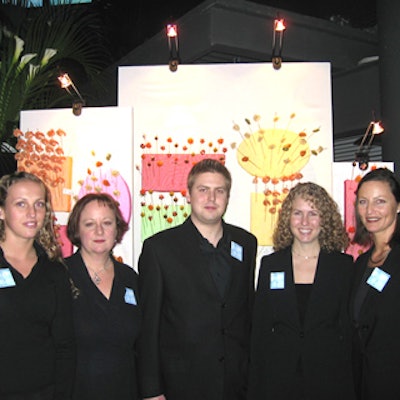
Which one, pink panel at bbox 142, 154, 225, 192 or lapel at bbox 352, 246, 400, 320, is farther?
pink panel at bbox 142, 154, 225, 192

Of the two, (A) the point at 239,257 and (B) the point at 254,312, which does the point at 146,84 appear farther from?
(B) the point at 254,312

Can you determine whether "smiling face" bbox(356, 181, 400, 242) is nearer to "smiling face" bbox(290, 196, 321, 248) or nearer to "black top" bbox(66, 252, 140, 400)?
"smiling face" bbox(290, 196, 321, 248)

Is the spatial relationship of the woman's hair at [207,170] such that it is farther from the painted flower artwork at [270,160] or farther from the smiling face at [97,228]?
the painted flower artwork at [270,160]

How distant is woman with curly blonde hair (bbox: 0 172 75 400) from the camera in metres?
1.88

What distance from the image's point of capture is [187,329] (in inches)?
90.5

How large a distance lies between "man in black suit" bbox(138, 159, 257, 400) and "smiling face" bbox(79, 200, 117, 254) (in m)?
0.20

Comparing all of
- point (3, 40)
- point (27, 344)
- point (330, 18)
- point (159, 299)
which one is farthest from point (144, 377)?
point (330, 18)

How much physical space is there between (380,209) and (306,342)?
80cm

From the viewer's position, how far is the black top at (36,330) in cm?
187

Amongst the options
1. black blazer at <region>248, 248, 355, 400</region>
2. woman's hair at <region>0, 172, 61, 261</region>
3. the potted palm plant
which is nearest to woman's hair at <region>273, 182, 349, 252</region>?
black blazer at <region>248, 248, 355, 400</region>

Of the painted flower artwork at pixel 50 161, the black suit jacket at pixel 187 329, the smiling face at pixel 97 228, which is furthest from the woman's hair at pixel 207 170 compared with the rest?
the painted flower artwork at pixel 50 161

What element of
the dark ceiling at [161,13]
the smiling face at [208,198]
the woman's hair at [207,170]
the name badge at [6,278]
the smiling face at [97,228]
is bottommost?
the name badge at [6,278]

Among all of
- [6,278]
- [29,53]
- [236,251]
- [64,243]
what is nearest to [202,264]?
[236,251]

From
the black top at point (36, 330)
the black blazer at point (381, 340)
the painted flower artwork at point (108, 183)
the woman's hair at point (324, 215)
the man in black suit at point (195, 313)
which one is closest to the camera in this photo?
the black top at point (36, 330)
